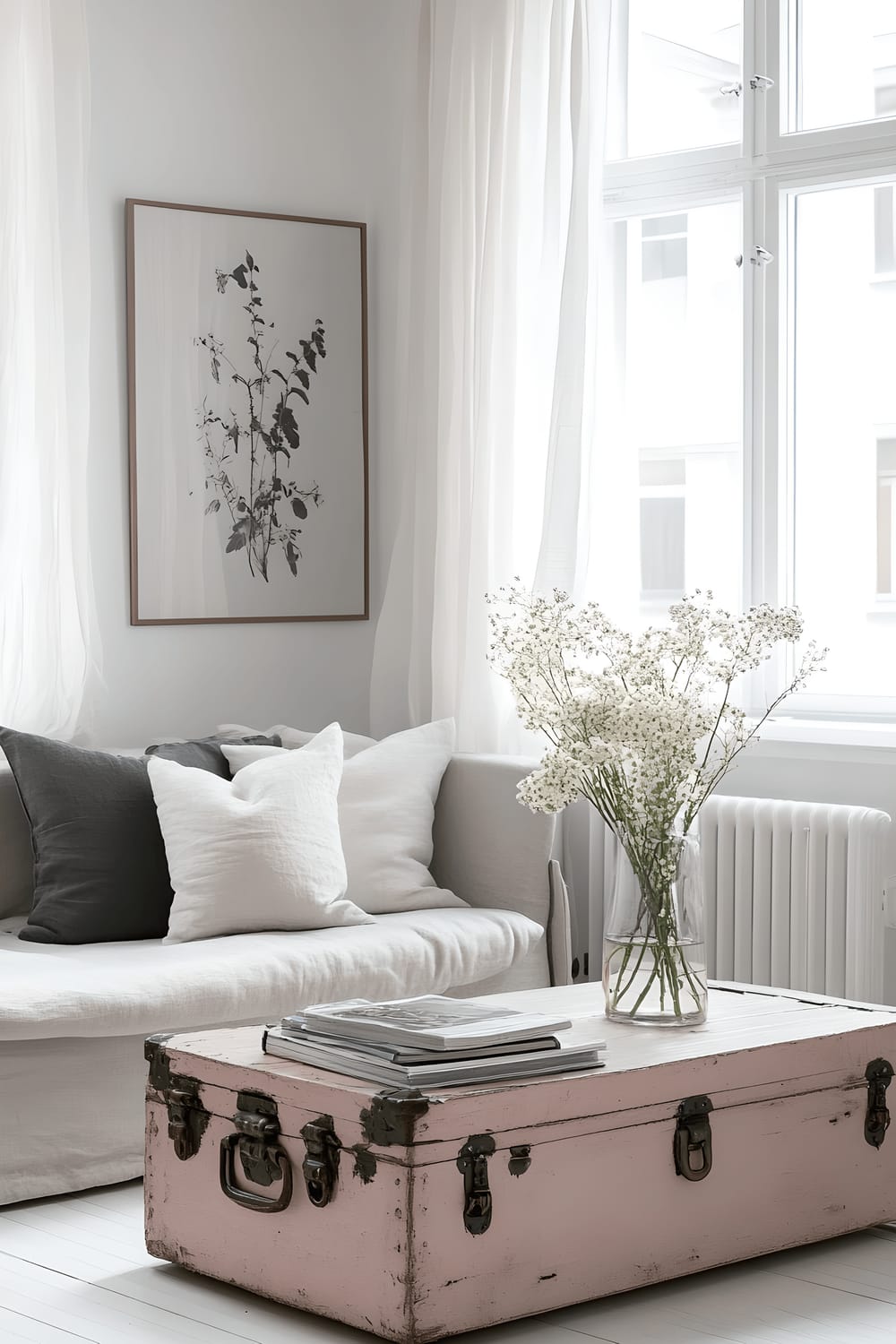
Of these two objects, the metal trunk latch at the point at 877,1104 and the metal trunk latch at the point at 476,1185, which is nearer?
the metal trunk latch at the point at 476,1185

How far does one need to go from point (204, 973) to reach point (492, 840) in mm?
973

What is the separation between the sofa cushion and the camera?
293cm

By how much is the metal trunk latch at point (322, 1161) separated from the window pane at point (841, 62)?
9.16ft

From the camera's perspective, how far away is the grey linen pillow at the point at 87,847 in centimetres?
346

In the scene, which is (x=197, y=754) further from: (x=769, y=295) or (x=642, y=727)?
(x=769, y=295)

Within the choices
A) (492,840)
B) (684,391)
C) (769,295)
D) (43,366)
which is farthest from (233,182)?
(492,840)

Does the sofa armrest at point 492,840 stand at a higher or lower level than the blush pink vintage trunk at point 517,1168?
higher

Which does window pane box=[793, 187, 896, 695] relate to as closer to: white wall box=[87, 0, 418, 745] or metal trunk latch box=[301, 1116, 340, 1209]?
white wall box=[87, 0, 418, 745]

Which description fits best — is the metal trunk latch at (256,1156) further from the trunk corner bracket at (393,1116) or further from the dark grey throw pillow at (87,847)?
the dark grey throw pillow at (87,847)

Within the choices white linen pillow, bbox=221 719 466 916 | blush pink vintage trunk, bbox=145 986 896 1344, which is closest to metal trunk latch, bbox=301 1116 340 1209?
blush pink vintage trunk, bbox=145 986 896 1344

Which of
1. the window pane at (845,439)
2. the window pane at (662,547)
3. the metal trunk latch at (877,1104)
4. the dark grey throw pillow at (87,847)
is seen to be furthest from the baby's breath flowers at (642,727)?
the window pane at (662,547)

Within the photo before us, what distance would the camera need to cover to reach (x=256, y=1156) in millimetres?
2371

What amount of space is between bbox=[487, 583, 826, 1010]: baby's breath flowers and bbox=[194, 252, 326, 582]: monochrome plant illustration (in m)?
2.02

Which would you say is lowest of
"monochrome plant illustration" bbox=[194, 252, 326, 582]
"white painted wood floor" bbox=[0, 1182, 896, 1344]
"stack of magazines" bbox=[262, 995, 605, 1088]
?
"white painted wood floor" bbox=[0, 1182, 896, 1344]
